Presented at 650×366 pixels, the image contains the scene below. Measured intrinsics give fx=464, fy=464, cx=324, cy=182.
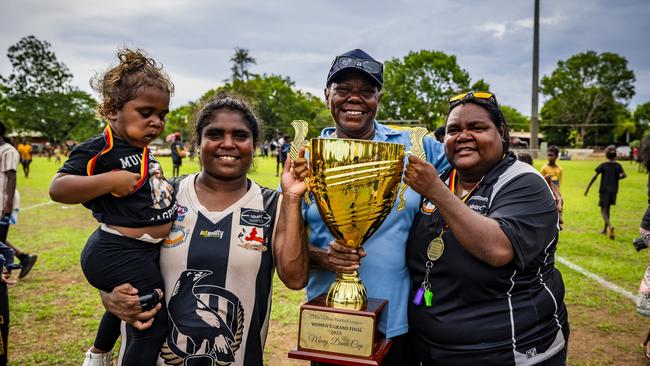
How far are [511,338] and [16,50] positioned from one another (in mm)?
70660

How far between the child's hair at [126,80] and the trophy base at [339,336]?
3.78ft

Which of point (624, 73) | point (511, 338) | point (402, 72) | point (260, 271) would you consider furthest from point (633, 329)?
point (624, 73)

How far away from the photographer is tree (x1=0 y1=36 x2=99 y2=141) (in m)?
55.1

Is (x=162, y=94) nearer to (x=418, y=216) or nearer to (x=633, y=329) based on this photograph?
(x=418, y=216)

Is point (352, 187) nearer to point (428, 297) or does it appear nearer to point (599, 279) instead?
point (428, 297)

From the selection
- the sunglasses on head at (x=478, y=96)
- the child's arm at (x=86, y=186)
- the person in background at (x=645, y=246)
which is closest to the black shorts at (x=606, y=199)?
the person in background at (x=645, y=246)

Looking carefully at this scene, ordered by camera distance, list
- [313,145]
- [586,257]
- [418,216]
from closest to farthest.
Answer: [313,145] < [418,216] < [586,257]

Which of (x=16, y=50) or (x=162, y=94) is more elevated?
(x=16, y=50)

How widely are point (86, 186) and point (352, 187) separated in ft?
3.44

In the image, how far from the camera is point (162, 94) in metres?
2.03

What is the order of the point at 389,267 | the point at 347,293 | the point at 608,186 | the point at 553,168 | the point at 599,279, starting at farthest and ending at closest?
the point at 553,168 → the point at 608,186 → the point at 599,279 → the point at 389,267 → the point at 347,293

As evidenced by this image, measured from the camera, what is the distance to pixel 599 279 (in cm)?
595

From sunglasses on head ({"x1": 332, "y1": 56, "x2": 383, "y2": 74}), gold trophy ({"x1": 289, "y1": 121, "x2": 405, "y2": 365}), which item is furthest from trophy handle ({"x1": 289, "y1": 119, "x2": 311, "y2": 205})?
sunglasses on head ({"x1": 332, "y1": 56, "x2": 383, "y2": 74})

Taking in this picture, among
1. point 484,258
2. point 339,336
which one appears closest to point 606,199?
point 484,258
